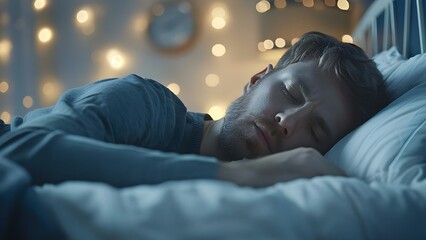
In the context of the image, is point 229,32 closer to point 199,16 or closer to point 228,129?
point 199,16

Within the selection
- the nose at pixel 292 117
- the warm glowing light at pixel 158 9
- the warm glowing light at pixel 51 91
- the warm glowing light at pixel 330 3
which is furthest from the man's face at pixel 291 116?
the warm glowing light at pixel 51 91

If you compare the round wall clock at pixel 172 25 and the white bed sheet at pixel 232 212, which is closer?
the white bed sheet at pixel 232 212

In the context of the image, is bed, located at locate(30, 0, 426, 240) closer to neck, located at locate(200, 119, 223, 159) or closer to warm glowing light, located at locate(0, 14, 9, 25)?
neck, located at locate(200, 119, 223, 159)

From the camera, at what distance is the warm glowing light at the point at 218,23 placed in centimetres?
278

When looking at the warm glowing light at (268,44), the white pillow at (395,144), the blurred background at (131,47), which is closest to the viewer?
the white pillow at (395,144)

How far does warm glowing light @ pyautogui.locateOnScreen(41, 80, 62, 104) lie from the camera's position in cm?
282

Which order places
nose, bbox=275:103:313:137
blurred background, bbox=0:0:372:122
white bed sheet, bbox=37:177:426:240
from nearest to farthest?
white bed sheet, bbox=37:177:426:240, nose, bbox=275:103:313:137, blurred background, bbox=0:0:372:122

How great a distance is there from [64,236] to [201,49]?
2.43 m

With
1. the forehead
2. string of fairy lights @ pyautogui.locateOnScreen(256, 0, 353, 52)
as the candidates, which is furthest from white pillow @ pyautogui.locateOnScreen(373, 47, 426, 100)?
string of fairy lights @ pyautogui.locateOnScreen(256, 0, 353, 52)

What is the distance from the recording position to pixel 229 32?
277cm

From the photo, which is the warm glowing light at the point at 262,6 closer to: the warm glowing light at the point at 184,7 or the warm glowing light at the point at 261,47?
the warm glowing light at the point at 261,47

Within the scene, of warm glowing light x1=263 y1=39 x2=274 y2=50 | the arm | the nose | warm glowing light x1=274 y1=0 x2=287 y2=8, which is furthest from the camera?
warm glowing light x1=263 y1=39 x2=274 y2=50

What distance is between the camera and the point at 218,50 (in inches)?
110

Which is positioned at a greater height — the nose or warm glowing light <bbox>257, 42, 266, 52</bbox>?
the nose
